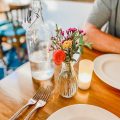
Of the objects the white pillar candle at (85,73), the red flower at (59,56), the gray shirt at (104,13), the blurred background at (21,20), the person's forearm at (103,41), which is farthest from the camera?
the blurred background at (21,20)

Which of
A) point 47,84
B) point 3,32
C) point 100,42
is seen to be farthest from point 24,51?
point 47,84

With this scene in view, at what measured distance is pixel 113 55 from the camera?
958 mm

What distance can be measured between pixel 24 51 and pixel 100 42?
1.65m

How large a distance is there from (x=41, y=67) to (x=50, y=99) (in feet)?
0.51

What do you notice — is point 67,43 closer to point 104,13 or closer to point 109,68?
point 109,68

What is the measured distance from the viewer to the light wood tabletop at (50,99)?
66cm

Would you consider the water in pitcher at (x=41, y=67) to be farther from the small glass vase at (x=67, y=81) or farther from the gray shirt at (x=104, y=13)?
the gray shirt at (x=104, y=13)

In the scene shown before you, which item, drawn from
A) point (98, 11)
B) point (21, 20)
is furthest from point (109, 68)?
point (21, 20)

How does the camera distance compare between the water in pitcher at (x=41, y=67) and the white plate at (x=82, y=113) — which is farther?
the water in pitcher at (x=41, y=67)

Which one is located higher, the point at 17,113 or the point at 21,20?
the point at 17,113

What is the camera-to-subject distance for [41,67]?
812 mm

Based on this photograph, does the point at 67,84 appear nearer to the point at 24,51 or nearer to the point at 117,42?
the point at 117,42

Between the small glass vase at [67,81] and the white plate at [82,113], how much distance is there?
0.23 feet

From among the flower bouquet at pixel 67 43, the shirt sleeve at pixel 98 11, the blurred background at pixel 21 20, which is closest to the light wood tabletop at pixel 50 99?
the flower bouquet at pixel 67 43
